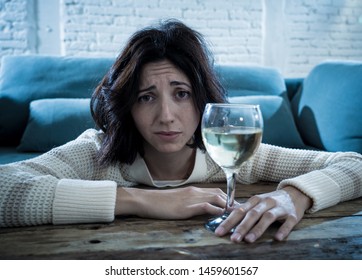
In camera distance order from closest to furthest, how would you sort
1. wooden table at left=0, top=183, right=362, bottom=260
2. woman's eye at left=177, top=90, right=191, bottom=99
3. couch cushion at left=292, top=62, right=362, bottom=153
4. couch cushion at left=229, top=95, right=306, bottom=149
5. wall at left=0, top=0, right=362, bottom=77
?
wooden table at left=0, top=183, right=362, bottom=260 → woman's eye at left=177, top=90, right=191, bottom=99 → couch cushion at left=292, top=62, right=362, bottom=153 → couch cushion at left=229, top=95, right=306, bottom=149 → wall at left=0, top=0, right=362, bottom=77

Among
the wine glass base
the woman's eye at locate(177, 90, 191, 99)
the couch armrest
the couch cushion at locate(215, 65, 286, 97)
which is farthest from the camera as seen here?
the couch armrest

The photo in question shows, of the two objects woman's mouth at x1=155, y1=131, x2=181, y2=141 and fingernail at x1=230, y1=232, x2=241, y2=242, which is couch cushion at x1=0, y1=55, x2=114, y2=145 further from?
fingernail at x1=230, y1=232, x2=241, y2=242

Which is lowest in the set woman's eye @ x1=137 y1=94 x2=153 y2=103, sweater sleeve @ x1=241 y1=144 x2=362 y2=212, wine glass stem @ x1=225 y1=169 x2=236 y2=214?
sweater sleeve @ x1=241 y1=144 x2=362 y2=212

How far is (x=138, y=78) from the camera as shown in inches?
44.7

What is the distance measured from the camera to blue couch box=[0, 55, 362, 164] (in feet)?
6.67

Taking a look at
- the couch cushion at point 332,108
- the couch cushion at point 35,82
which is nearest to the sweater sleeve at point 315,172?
the couch cushion at point 332,108

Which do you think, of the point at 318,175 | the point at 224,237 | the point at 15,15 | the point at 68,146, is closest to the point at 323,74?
the point at 318,175

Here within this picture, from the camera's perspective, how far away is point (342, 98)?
204 cm

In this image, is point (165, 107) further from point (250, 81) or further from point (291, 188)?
point (250, 81)

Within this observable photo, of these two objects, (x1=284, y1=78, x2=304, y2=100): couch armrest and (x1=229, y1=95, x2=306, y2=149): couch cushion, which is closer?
(x1=229, y1=95, x2=306, y2=149): couch cushion

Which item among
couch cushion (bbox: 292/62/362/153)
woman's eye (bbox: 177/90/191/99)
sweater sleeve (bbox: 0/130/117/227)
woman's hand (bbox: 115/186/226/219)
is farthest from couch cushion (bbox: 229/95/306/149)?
sweater sleeve (bbox: 0/130/117/227)

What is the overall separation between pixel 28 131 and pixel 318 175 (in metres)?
1.68

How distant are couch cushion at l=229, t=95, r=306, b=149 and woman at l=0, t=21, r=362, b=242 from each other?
980 millimetres

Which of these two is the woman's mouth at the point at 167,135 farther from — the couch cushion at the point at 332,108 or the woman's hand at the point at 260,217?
the couch cushion at the point at 332,108
